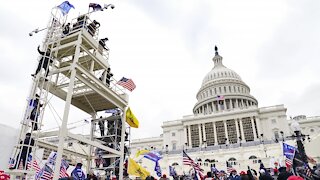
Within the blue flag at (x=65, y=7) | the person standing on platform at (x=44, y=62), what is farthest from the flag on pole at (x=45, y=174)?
the blue flag at (x=65, y=7)

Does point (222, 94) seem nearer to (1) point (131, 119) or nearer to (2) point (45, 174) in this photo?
(1) point (131, 119)

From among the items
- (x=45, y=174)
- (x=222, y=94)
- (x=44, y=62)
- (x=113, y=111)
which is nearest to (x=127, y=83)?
(x=113, y=111)

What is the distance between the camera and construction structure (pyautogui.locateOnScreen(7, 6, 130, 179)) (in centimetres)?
1301

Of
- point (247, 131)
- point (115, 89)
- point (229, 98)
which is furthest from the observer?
point (229, 98)

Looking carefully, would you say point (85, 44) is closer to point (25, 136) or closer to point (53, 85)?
point (53, 85)

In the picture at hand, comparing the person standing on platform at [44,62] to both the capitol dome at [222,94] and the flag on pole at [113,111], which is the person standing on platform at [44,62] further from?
the capitol dome at [222,94]

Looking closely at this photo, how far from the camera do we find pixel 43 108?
14.0 meters

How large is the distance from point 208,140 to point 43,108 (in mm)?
67426

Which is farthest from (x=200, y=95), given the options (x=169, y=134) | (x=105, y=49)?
(x=105, y=49)

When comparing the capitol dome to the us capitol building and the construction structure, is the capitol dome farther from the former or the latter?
the construction structure

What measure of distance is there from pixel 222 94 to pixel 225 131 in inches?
764

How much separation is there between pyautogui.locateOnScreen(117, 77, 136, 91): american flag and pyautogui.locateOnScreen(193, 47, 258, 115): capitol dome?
6950 cm

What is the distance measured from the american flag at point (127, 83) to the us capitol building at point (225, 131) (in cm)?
2911

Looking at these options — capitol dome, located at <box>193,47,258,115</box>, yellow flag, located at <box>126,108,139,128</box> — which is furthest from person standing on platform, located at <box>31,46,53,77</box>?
capitol dome, located at <box>193,47,258,115</box>
